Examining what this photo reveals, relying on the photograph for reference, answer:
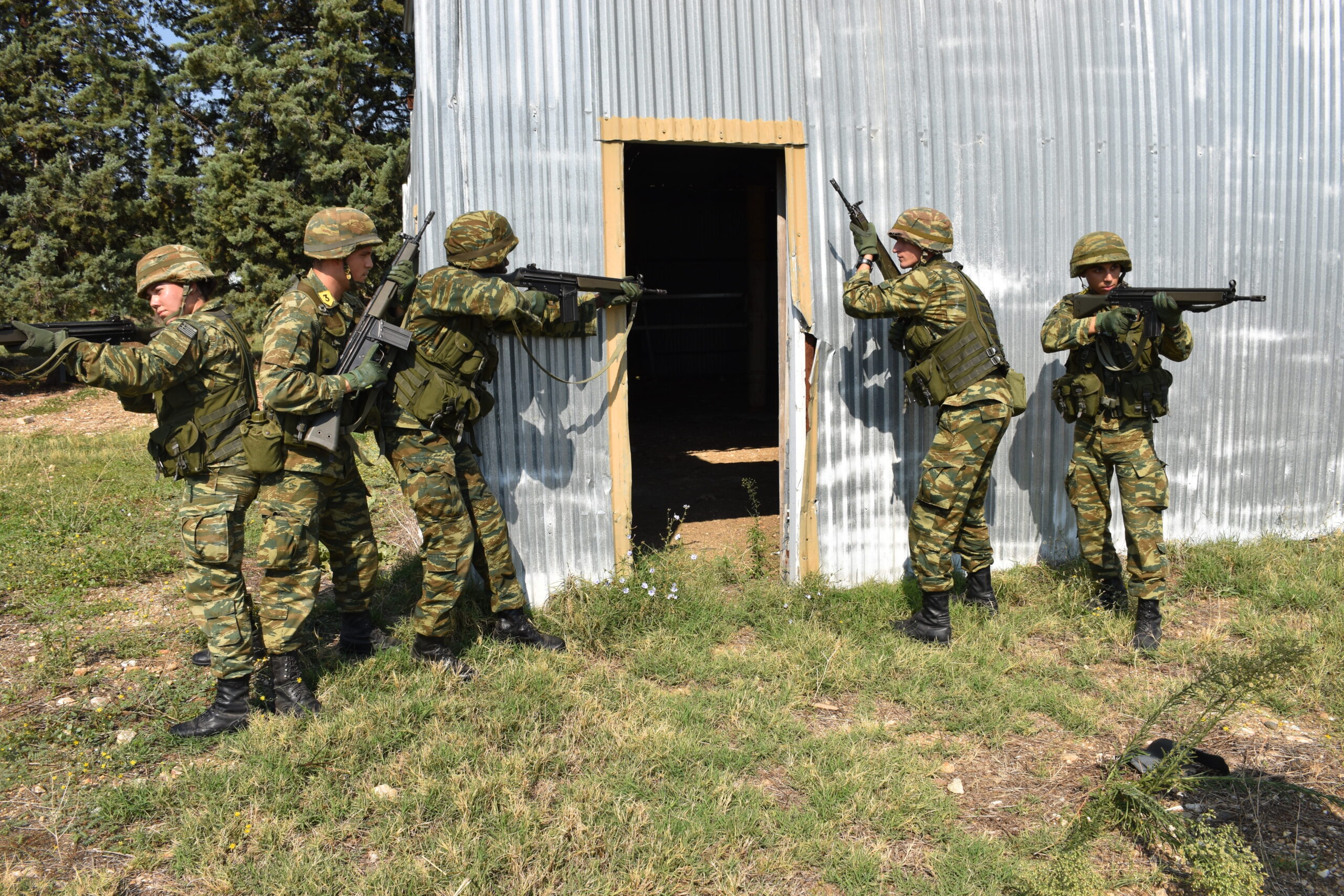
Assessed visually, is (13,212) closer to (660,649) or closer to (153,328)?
(153,328)

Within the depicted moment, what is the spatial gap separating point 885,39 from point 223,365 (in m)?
4.15

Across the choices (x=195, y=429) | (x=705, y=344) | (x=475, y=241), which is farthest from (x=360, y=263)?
(x=705, y=344)

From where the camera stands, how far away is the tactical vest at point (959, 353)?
15.5ft

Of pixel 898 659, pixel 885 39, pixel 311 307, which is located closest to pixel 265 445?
pixel 311 307

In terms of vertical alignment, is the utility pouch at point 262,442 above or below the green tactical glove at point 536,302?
below

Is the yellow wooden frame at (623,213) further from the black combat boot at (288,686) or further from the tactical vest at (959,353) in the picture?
the black combat boot at (288,686)

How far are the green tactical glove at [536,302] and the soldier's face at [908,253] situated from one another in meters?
1.91

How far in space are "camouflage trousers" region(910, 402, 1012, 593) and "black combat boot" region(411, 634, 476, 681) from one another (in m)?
2.45

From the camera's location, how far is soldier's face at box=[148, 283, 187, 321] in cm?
385

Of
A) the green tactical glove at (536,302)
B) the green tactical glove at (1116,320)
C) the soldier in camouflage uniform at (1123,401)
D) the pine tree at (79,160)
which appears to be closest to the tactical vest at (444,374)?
the green tactical glove at (536,302)

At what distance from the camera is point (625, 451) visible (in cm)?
520

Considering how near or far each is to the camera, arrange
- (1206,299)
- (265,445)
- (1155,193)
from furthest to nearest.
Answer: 1. (1155,193)
2. (1206,299)
3. (265,445)

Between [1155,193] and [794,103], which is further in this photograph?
[1155,193]

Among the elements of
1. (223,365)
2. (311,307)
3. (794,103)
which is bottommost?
(223,365)
